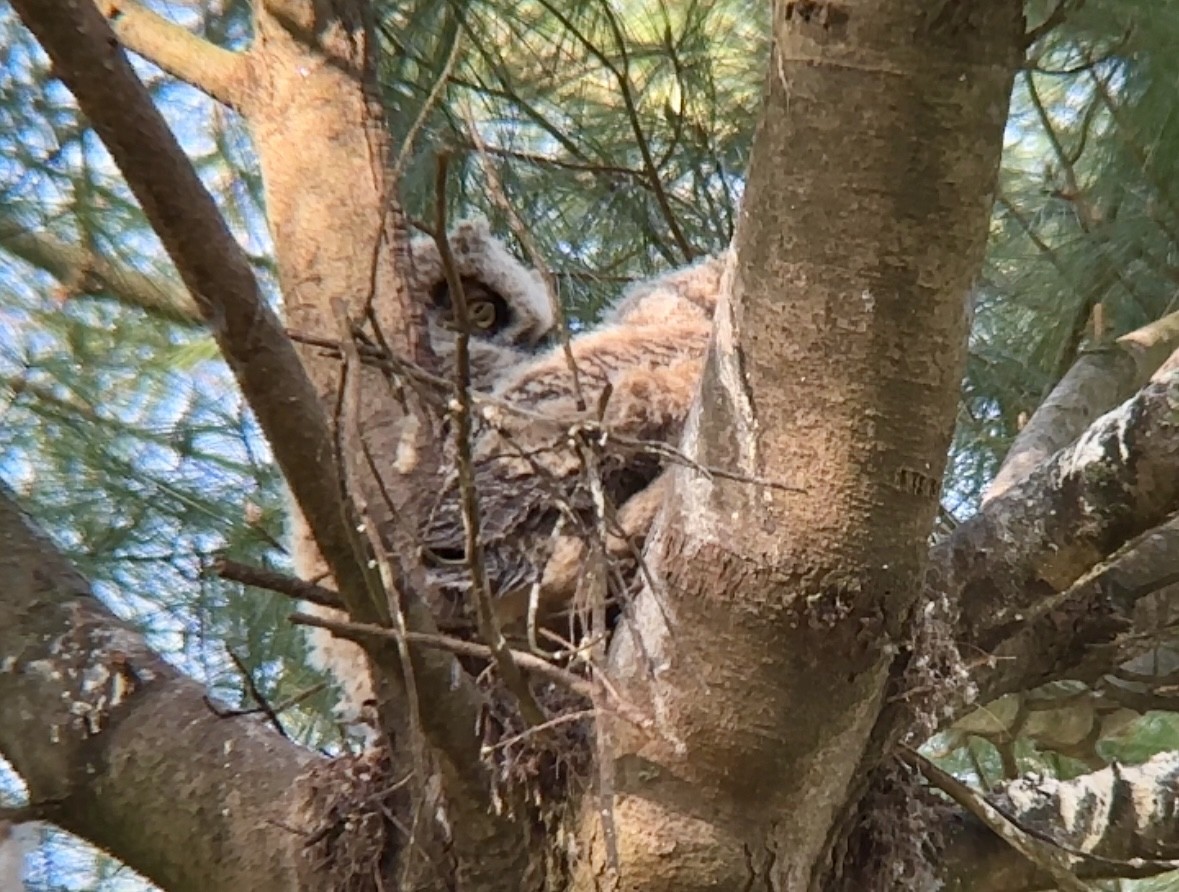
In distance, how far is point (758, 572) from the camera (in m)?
1.07

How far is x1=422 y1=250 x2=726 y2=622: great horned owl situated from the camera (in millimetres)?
1400

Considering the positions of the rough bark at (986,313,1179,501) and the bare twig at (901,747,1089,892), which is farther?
the rough bark at (986,313,1179,501)

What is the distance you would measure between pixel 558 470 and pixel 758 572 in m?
0.44

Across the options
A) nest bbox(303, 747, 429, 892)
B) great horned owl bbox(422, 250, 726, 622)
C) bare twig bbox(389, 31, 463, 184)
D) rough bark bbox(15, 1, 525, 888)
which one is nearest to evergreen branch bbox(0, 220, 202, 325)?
rough bark bbox(15, 1, 525, 888)

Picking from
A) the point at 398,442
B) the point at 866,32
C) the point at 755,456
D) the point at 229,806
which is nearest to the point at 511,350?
the point at 398,442

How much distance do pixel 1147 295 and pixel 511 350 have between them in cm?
98

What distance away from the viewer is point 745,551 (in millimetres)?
1077

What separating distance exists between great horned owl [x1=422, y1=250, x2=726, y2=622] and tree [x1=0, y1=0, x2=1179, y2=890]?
8cm

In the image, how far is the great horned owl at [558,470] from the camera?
1.40 metres

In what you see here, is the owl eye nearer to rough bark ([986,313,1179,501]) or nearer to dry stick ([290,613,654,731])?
rough bark ([986,313,1179,501])

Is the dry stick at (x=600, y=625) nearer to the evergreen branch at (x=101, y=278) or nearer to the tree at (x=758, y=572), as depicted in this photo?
the tree at (x=758, y=572)

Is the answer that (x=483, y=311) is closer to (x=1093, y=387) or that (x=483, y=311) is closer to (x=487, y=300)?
(x=487, y=300)

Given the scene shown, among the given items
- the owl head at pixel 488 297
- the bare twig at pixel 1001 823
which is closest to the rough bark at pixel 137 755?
the bare twig at pixel 1001 823

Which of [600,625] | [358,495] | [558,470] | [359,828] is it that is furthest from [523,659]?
[558,470]
